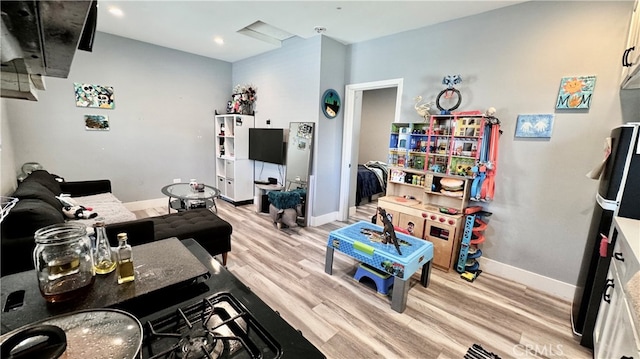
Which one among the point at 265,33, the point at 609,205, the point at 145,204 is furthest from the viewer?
the point at 145,204

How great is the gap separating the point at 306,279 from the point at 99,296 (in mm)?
1979

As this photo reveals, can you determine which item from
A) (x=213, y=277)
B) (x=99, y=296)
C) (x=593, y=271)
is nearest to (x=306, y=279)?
(x=213, y=277)

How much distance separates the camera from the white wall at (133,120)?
3638 millimetres

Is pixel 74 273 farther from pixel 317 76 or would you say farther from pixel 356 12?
pixel 317 76

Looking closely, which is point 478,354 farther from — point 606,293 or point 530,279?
point 530,279

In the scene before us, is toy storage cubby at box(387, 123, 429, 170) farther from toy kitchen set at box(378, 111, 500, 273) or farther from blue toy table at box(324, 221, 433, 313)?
blue toy table at box(324, 221, 433, 313)

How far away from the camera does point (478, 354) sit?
1.77 m

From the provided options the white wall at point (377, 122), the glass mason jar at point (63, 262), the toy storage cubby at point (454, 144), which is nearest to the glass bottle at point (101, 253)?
the glass mason jar at point (63, 262)

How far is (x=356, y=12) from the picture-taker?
290cm

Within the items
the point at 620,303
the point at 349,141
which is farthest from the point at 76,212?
the point at 620,303

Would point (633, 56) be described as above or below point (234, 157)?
above

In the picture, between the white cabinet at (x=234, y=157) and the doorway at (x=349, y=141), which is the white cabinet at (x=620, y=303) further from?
the white cabinet at (x=234, y=157)

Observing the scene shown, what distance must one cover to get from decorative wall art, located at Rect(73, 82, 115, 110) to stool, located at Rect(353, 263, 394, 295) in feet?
14.6

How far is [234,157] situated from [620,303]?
4817 mm
